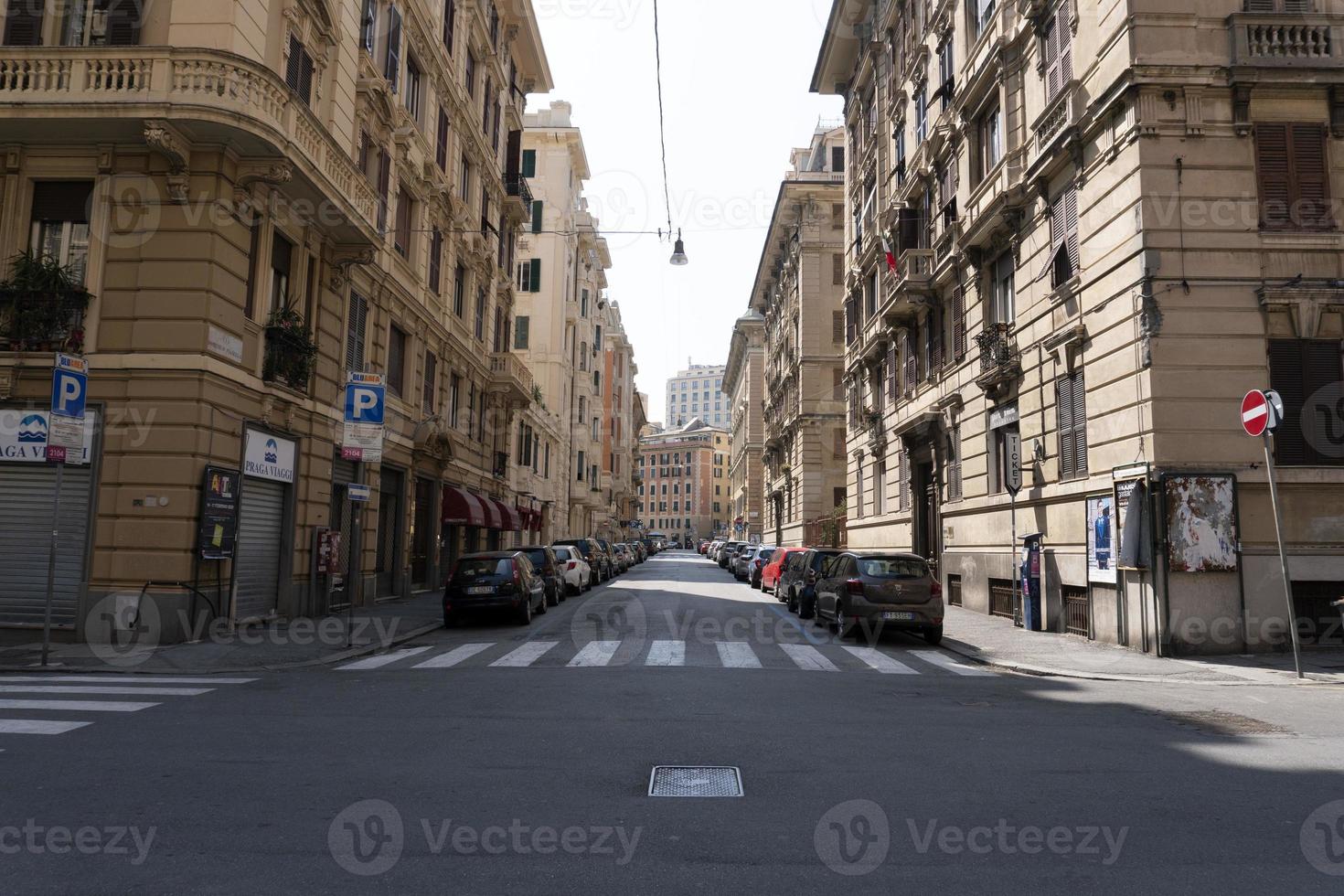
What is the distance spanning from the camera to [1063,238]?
17.7 metres

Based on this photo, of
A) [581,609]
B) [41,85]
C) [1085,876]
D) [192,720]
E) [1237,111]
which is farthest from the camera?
[581,609]

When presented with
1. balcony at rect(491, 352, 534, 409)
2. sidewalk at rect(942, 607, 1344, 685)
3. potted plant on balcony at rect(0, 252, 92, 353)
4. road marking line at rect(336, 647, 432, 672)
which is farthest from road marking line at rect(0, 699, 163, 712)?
balcony at rect(491, 352, 534, 409)

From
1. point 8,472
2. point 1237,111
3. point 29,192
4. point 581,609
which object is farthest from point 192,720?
point 1237,111

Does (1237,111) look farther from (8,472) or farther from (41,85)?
(8,472)

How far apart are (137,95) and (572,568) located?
1810cm

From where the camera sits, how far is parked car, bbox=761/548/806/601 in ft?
86.9

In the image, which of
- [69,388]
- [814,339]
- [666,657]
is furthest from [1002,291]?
[814,339]

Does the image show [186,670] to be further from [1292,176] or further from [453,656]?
[1292,176]

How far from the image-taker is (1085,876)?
14.7ft

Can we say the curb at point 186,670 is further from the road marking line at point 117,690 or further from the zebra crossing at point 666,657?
the road marking line at point 117,690

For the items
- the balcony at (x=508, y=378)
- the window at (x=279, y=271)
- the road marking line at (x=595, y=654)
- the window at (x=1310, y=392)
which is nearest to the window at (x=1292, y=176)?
the window at (x=1310, y=392)

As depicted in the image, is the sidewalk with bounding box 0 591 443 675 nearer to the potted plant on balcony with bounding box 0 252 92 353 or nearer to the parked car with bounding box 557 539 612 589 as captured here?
the potted plant on balcony with bounding box 0 252 92 353

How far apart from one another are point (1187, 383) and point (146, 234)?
16.4 meters

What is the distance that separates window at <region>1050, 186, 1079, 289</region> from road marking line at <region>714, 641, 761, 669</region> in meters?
9.40
